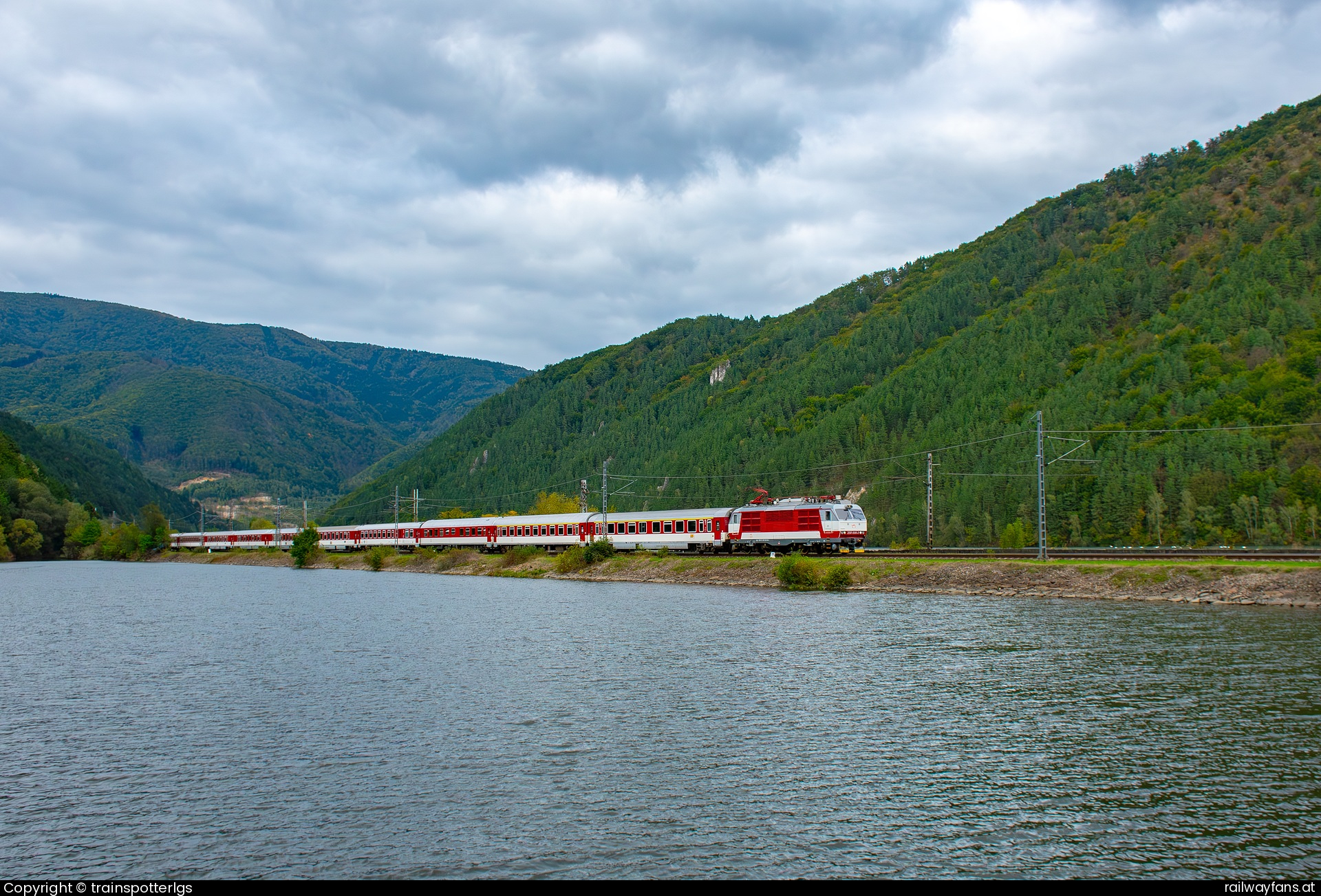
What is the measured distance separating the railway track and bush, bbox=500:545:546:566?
Result: 41.5m

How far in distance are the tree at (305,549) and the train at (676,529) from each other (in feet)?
28.3

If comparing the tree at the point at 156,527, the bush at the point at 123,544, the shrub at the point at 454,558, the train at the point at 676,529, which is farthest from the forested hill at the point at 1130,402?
the bush at the point at 123,544

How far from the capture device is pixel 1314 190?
496 ft

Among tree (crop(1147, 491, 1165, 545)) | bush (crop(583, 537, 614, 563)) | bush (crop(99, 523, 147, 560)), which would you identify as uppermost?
tree (crop(1147, 491, 1165, 545))

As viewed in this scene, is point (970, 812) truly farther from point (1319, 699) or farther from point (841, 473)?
point (841, 473)

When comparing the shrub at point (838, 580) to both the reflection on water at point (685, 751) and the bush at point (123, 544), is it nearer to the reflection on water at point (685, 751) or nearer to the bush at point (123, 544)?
the reflection on water at point (685, 751)

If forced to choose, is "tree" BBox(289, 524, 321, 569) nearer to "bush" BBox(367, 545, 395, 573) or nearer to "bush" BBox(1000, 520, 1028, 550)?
"bush" BBox(367, 545, 395, 573)

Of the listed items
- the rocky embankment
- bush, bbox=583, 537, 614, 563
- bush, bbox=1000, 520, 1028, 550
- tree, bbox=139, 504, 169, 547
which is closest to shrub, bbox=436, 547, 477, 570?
the rocky embankment

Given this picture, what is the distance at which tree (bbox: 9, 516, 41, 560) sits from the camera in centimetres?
15725

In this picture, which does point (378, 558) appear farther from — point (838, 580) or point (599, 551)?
point (838, 580)

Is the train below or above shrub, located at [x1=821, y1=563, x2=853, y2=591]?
above

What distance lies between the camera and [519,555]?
328 ft

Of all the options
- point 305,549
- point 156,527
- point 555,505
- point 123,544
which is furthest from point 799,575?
point 156,527

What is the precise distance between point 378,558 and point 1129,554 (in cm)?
9116
